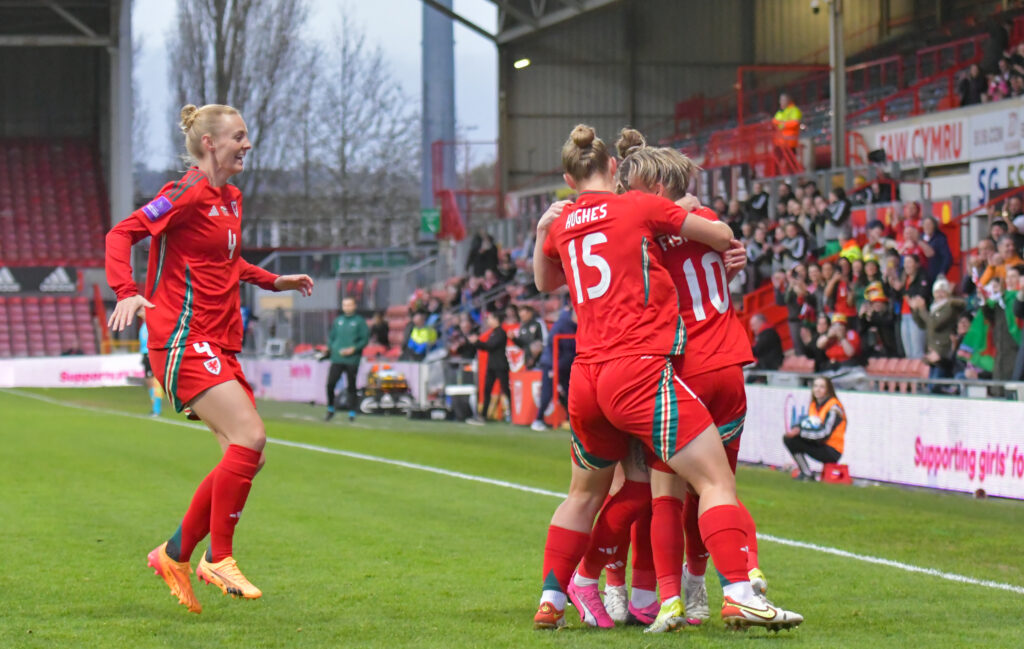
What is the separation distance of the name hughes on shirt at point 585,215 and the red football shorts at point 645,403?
1.81ft

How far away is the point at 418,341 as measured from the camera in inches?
1030

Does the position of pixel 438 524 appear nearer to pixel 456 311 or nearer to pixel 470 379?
pixel 470 379

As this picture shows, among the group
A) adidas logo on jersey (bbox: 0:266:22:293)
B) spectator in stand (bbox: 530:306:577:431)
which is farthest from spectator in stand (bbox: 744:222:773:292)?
adidas logo on jersey (bbox: 0:266:22:293)

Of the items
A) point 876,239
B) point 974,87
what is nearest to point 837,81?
point 974,87

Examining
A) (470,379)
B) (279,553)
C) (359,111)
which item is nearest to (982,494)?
(279,553)

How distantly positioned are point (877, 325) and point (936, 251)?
4.05ft

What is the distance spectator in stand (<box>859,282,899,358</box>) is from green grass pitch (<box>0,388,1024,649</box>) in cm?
319

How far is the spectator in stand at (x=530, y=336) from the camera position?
21.6m

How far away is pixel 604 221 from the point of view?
17.2 ft

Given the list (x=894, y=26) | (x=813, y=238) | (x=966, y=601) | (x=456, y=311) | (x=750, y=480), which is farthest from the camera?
(x=894, y=26)

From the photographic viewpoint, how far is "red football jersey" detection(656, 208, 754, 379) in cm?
533

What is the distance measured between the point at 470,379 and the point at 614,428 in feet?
60.4

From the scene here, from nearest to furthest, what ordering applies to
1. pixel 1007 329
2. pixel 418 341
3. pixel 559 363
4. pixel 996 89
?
pixel 1007 329 → pixel 559 363 → pixel 996 89 → pixel 418 341

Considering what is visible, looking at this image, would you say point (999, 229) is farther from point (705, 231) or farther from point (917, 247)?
point (705, 231)
